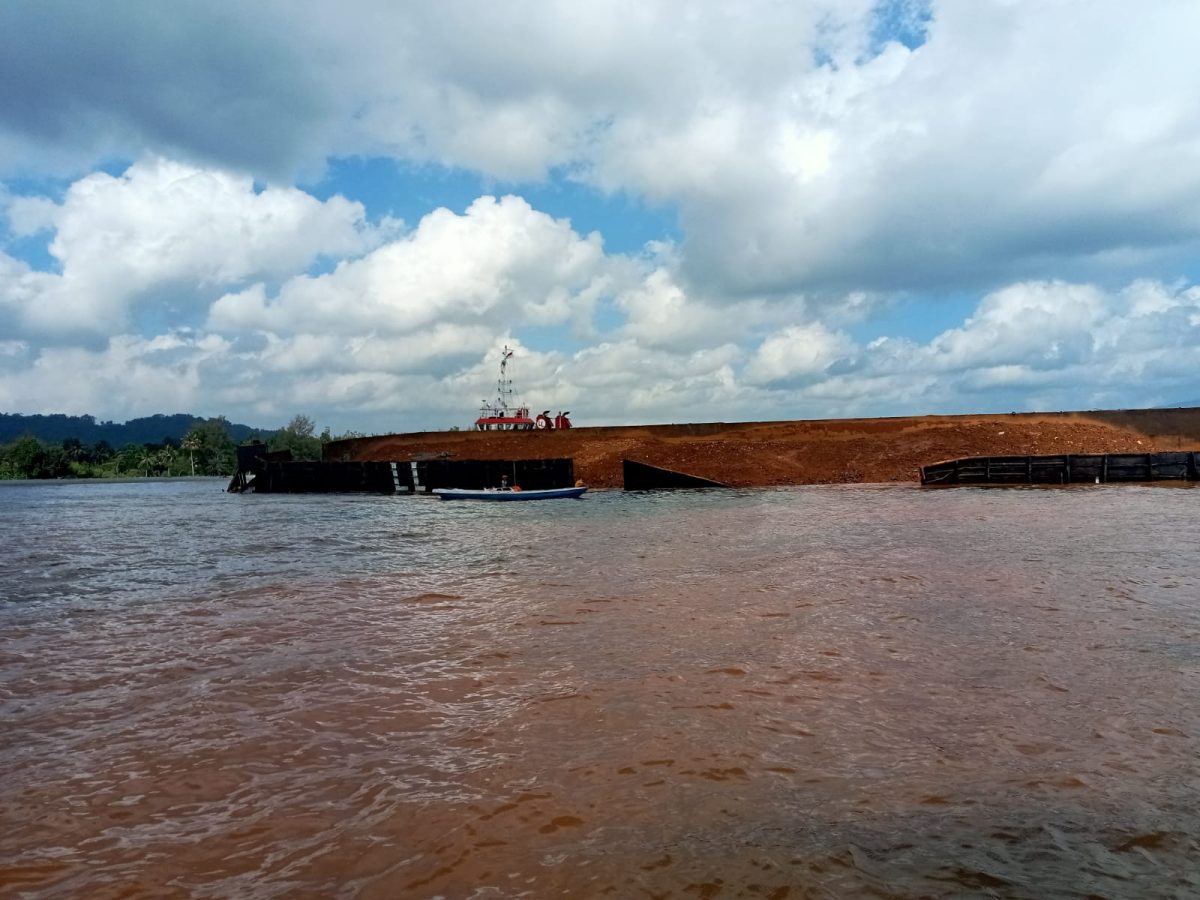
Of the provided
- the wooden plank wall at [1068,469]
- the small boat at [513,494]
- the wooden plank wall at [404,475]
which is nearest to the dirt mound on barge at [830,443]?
the wooden plank wall at [404,475]

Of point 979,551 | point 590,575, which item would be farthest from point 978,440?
point 590,575

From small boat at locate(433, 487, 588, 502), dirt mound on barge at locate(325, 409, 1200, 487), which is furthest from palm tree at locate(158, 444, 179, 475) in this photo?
small boat at locate(433, 487, 588, 502)

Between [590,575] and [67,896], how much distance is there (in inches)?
408

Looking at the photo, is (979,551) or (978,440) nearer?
(979,551)

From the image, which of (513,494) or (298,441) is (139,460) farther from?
(513,494)

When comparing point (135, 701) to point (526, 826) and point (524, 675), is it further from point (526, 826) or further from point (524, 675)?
point (526, 826)

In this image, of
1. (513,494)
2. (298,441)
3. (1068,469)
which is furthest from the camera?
(298,441)

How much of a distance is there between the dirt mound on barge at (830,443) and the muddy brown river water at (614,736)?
34.4m

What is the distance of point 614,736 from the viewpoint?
18.2 feet

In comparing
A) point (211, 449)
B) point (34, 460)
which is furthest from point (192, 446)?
point (34, 460)

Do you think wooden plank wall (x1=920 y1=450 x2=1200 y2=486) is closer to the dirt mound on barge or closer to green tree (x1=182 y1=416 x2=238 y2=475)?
the dirt mound on barge

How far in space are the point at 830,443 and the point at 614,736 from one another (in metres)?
48.0

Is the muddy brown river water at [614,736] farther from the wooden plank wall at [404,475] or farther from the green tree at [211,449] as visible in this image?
the green tree at [211,449]

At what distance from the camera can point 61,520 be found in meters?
34.0
